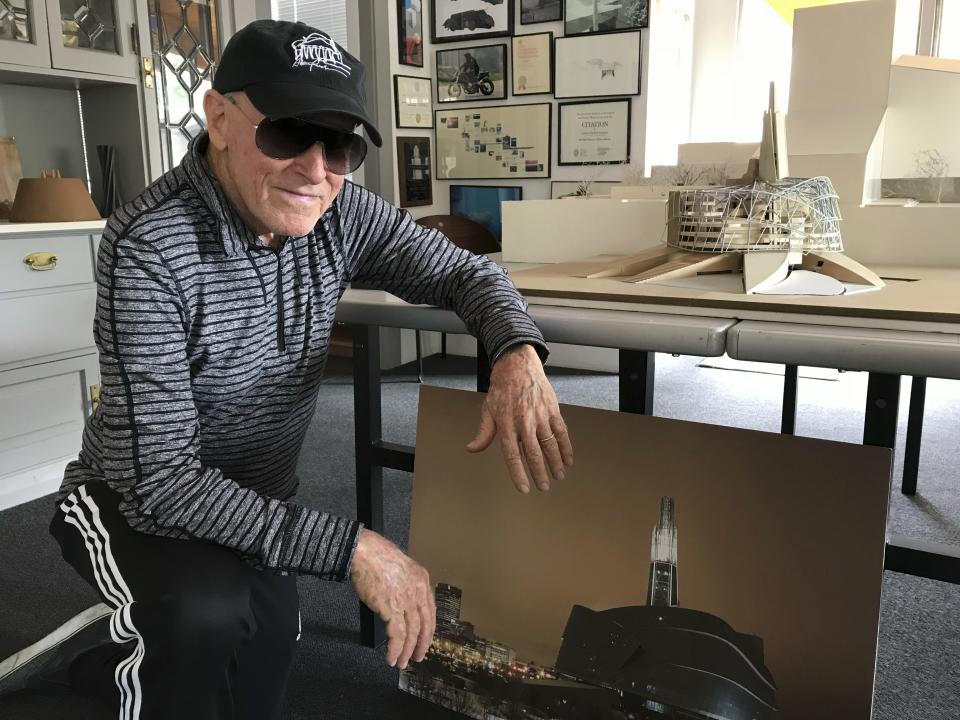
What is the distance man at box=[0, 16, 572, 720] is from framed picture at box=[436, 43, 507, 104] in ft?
9.90

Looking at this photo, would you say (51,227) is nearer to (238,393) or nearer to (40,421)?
(40,421)

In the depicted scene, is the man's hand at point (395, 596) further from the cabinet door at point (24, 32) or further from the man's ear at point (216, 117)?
the cabinet door at point (24, 32)

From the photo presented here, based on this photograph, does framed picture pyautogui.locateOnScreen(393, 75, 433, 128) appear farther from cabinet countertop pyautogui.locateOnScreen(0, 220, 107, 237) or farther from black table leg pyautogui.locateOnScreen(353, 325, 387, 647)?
black table leg pyautogui.locateOnScreen(353, 325, 387, 647)

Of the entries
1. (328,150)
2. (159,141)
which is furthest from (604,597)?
(159,141)

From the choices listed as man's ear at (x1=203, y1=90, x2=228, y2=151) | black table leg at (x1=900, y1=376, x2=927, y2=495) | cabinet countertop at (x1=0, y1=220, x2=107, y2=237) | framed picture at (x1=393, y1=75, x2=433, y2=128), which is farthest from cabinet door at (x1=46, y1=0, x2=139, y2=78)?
black table leg at (x1=900, y1=376, x2=927, y2=495)

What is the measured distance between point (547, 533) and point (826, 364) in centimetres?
56

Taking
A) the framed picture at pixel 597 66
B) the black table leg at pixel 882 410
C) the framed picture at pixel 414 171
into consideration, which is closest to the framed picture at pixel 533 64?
the framed picture at pixel 597 66

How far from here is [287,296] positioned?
1149 millimetres

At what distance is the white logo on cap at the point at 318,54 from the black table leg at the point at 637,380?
0.62 metres

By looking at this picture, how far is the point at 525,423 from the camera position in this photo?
3.40 ft

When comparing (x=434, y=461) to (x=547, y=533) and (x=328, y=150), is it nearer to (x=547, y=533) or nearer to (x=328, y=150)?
(x=547, y=533)

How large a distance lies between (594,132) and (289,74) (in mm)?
3074

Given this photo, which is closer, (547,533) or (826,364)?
(826,364)

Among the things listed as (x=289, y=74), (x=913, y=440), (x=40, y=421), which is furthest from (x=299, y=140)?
(x=913, y=440)
